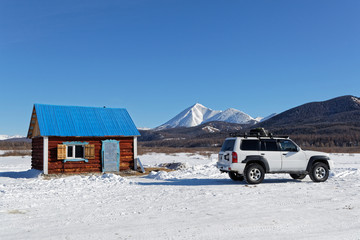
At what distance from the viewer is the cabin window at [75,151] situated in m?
20.7

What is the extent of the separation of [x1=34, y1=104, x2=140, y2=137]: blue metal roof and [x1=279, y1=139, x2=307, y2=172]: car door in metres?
10.2

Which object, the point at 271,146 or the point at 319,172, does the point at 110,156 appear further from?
the point at 319,172

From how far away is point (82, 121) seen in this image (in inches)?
866

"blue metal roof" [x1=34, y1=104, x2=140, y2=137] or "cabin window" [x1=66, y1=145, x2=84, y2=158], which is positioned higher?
"blue metal roof" [x1=34, y1=104, x2=140, y2=137]

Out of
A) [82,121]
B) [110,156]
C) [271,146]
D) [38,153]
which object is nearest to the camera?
[271,146]

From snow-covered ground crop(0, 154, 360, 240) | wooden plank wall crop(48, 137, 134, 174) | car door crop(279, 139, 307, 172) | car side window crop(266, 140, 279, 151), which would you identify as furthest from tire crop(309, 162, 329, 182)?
wooden plank wall crop(48, 137, 134, 174)

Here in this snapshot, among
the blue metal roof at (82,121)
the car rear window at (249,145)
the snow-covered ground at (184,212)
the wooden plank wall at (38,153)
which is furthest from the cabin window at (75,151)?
the car rear window at (249,145)

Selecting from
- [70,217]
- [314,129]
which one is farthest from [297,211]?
[314,129]

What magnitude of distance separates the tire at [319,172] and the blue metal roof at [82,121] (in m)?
11.2

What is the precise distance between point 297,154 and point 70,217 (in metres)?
10.3

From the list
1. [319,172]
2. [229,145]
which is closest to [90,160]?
[229,145]

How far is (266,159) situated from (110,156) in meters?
10.7

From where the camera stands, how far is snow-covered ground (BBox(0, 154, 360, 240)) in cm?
700

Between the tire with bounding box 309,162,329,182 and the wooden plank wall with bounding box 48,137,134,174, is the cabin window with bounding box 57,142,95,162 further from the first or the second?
the tire with bounding box 309,162,329,182
